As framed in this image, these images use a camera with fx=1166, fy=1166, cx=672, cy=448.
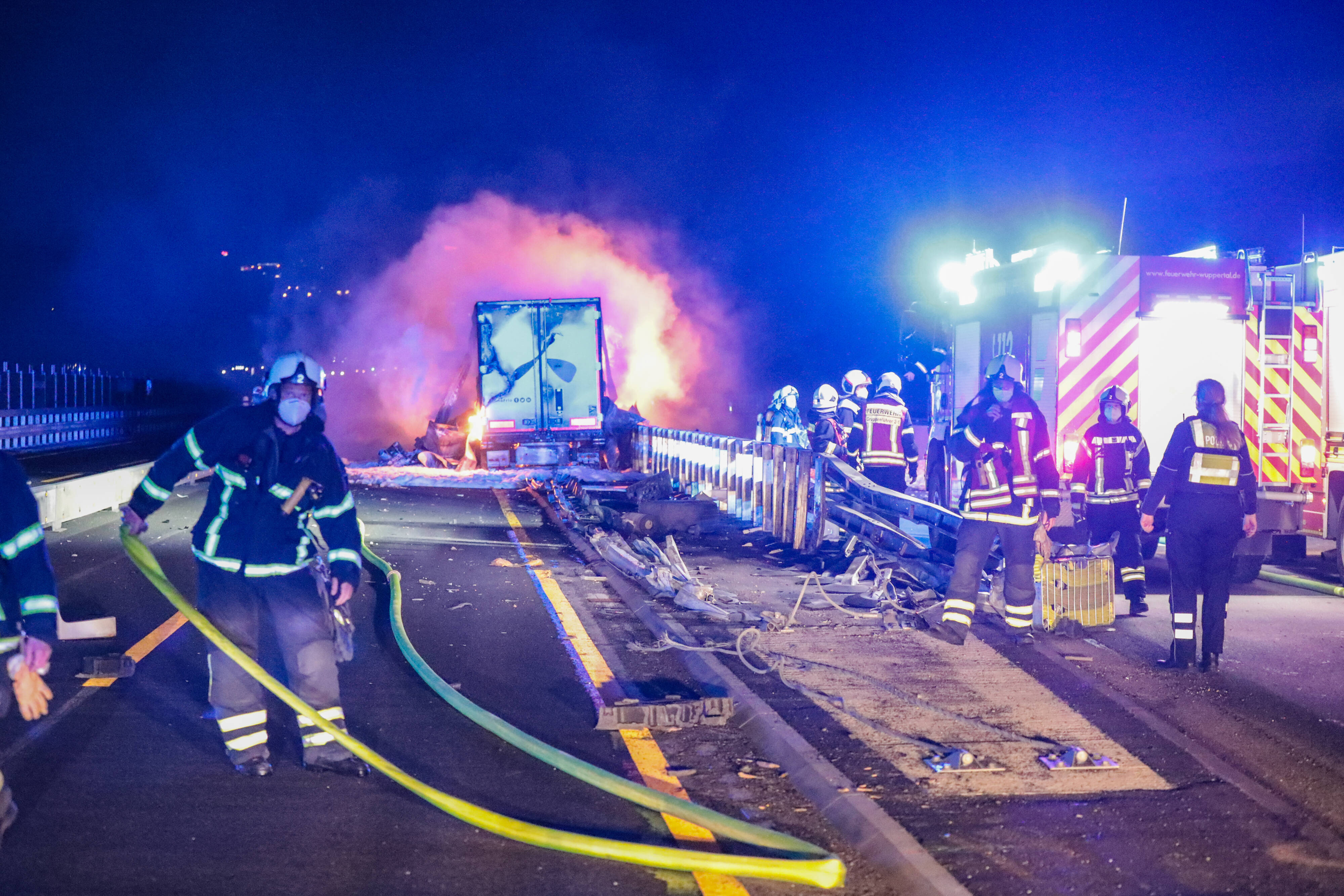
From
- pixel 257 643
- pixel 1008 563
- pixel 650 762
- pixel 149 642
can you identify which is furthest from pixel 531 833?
pixel 1008 563

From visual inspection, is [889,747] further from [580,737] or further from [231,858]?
[231,858]

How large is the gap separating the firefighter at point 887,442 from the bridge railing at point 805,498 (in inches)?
15.9

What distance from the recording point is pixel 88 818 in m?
4.46

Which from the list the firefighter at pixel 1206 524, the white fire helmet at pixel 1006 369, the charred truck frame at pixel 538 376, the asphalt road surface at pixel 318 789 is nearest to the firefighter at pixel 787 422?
the white fire helmet at pixel 1006 369

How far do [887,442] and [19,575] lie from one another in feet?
33.8

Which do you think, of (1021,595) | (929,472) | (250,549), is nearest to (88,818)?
(250,549)

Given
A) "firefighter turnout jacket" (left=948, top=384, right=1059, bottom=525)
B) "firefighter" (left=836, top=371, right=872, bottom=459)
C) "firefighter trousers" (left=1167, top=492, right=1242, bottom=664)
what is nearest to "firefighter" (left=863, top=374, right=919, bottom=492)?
"firefighter" (left=836, top=371, right=872, bottom=459)

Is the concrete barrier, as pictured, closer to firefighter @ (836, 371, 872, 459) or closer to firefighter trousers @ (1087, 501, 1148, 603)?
firefighter @ (836, 371, 872, 459)

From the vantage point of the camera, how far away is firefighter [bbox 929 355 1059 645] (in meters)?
7.91

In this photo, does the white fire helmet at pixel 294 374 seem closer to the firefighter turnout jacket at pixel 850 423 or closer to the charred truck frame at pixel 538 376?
the firefighter turnout jacket at pixel 850 423

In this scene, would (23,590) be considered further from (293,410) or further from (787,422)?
(787,422)

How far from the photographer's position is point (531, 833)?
4.19m

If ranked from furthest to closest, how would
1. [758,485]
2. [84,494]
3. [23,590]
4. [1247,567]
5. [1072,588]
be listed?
[84,494]
[758,485]
[1247,567]
[1072,588]
[23,590]

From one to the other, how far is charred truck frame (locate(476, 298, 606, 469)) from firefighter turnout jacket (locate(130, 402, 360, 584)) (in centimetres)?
1897
